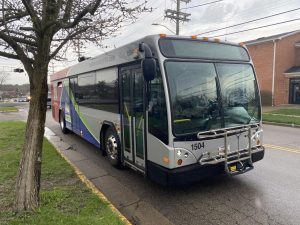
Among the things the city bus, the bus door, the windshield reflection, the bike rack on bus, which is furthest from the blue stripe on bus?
the windshield reflection

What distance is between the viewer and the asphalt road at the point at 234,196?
13.3ft

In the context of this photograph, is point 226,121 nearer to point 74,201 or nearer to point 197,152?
point 197,152

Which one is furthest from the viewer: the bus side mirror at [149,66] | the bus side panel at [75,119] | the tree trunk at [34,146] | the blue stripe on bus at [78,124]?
the bus side panel at [75,119]

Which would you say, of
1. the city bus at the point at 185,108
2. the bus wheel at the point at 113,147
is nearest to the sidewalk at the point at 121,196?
the bus wheel at the point at 113,147

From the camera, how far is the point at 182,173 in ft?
14.2

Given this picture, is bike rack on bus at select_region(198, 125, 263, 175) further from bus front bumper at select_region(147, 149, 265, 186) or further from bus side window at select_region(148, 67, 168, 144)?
bus side window at select_region(148, 67, 168, 144)

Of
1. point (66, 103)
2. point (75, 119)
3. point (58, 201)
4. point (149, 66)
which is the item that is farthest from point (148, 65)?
point (66, 103)

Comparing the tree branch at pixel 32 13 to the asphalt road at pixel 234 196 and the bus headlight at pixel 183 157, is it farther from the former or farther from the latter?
the asphalt road at pixel 234 196

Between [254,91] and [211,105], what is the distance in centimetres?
132

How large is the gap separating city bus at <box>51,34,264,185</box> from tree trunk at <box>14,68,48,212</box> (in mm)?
1680

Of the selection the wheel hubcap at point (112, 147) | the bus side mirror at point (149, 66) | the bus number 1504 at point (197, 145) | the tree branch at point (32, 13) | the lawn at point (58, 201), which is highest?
the tree branch at point (32, 13)

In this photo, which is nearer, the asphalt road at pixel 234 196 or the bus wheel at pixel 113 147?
the asphalt road at pixel 234 196

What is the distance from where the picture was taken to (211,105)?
186 inches

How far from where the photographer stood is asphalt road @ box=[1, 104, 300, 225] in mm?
4055
